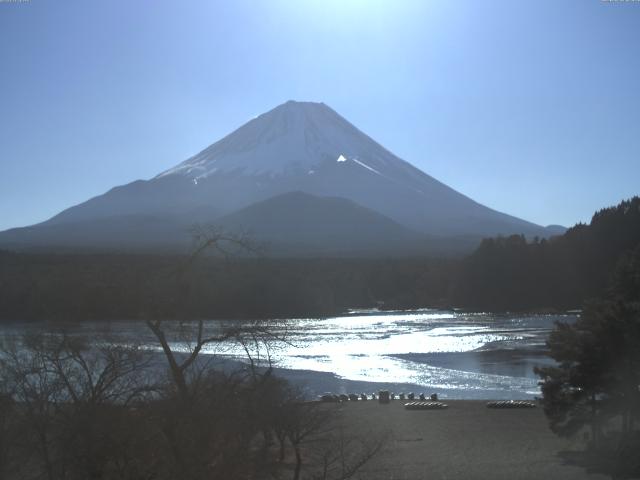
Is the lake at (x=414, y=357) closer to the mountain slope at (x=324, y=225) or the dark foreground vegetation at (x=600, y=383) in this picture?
the dark foreground vegetation at (x=600, y=383)

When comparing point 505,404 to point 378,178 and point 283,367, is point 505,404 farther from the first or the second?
point 378,178

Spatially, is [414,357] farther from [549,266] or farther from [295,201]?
[295,201]

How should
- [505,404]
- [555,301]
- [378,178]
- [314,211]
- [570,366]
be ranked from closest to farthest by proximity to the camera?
[570,366], [505,404], [555,301], [314,211], [378,178]

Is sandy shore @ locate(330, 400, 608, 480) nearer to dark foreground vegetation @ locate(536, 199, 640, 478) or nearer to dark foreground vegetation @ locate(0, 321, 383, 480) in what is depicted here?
dark foreground vegetation @ locate(536, 199, 640, 478)

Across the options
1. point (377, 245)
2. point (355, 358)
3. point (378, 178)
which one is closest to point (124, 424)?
point (355, 358)

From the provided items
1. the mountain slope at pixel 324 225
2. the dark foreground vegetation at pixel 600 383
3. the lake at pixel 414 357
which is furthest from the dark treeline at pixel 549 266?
the dark foreground vegetation at pixel 600 383


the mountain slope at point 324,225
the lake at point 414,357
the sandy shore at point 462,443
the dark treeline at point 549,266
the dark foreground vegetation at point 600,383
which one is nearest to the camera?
the sandy shore at point 462,443
